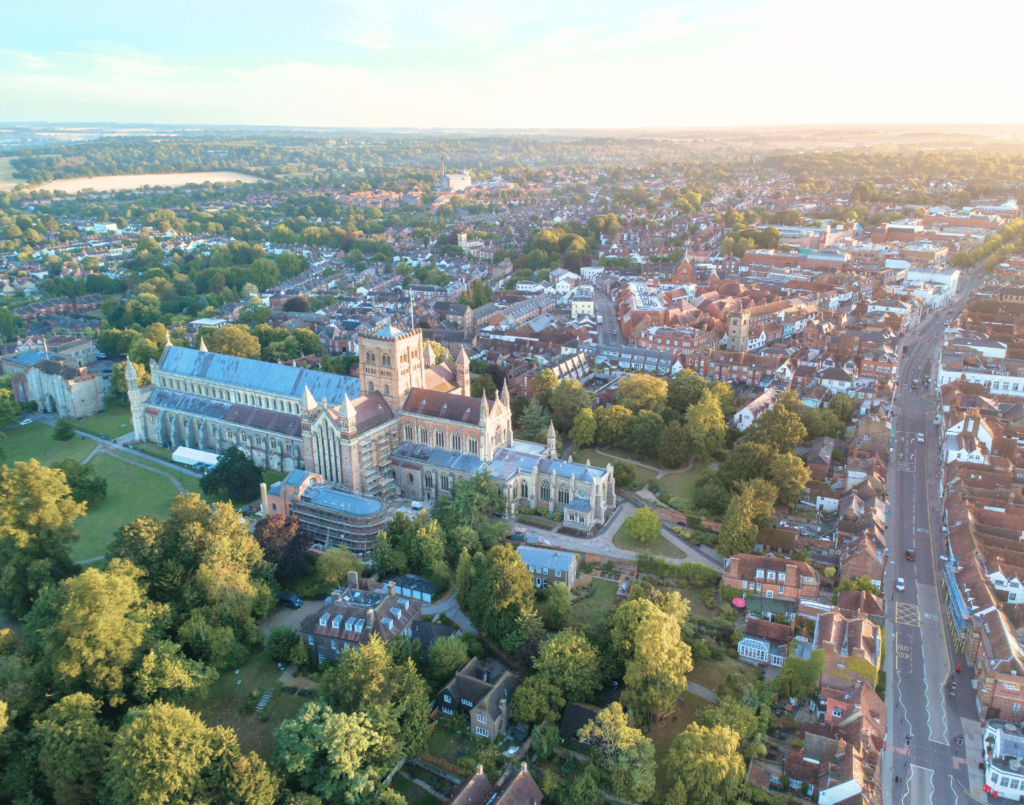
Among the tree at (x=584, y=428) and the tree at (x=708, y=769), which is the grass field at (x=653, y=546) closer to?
the tree at (x=584, y=428)

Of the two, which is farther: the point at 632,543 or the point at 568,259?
the point at 568,259

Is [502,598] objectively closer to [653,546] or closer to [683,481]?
[653,546]

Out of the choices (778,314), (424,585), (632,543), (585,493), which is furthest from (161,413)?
(778,314)

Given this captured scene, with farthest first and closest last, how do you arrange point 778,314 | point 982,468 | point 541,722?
point 778,314 → point 982,468 → point 541,722

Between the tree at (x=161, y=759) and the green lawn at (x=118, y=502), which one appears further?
the green lawn at (x=118, y=502)

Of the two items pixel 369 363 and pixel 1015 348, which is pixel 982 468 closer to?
pixel 1015 348

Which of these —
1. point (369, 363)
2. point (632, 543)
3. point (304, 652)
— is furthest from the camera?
point (369, 363)

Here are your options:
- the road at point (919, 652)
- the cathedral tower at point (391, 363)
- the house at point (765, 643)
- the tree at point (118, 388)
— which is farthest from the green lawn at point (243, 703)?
the tree at point (118, 388)
